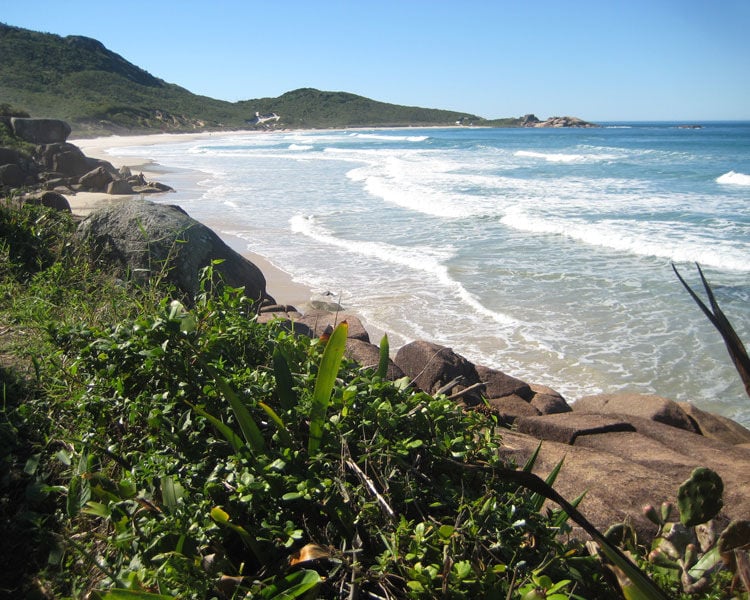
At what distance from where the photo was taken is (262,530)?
5.12 feet

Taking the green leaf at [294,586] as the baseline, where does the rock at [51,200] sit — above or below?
above

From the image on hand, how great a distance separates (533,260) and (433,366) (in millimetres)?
6249

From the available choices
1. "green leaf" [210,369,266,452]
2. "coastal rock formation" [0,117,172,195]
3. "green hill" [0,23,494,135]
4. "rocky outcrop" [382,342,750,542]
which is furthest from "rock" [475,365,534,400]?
"green hill" [0,23,494,135]

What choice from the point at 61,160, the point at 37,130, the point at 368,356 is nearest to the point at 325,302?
the point at 368,356

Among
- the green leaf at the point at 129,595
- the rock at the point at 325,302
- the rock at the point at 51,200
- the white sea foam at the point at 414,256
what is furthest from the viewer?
the white sea foam at the point at 414,256

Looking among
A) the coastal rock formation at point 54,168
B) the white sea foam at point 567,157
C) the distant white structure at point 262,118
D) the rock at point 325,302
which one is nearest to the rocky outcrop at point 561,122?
the distant white structure at point 262,118

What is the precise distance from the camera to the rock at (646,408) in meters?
4.86

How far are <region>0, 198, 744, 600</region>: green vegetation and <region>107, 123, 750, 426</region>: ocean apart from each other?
0.84 m

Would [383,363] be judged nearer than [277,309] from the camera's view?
Yes

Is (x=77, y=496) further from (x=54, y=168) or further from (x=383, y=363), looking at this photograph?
(x=54, y=168)

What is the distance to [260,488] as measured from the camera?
5.23 feet

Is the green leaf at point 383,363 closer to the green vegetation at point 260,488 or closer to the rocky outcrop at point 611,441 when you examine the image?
the green vegetation at point 260,488

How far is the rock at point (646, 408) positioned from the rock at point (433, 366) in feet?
3.47

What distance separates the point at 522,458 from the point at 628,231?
11.2 meters
